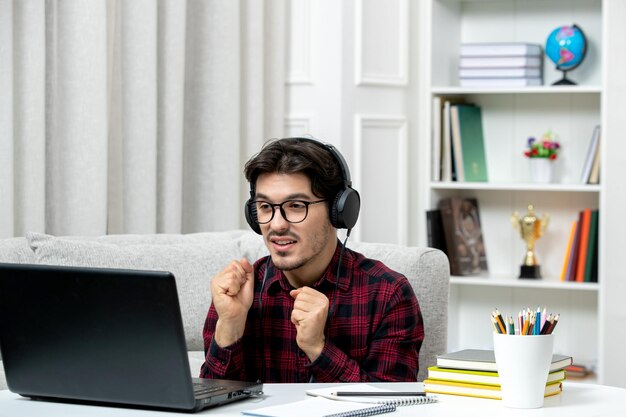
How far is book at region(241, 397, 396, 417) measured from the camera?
1.30m

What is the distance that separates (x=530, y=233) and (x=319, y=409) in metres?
2.60

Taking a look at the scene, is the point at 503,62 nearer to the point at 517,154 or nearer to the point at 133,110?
the point at 517,154

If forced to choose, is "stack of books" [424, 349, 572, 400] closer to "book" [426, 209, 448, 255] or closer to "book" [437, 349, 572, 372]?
"book" [437, 349, 572, 372]

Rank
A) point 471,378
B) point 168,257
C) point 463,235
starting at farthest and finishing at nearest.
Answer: point 463,235, point 168,257, point 471,378

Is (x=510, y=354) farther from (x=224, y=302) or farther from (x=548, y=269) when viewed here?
(x=548, y=269)

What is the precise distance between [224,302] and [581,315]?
255cm

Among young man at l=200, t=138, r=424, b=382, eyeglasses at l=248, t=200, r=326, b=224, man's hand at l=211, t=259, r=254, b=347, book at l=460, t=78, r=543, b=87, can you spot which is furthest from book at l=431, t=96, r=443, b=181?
man's hand at l=211, t=259, r=254, b=347

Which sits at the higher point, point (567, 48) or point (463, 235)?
point (567, 48)

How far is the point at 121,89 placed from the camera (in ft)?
9.95

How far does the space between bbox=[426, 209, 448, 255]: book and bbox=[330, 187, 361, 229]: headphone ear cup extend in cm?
199

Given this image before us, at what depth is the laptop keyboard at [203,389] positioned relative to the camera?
1.35 metres

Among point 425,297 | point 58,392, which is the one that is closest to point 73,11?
point 425,297

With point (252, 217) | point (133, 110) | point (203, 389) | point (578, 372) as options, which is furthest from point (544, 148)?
point (203, 389)

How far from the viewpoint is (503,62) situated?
378 centimetres
